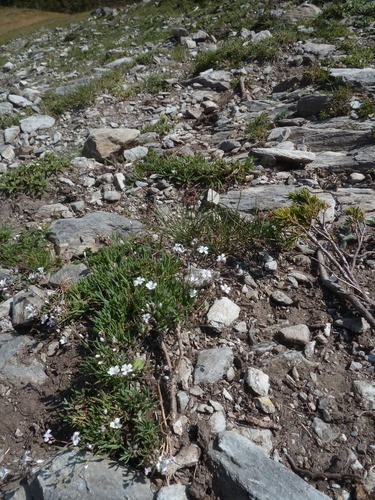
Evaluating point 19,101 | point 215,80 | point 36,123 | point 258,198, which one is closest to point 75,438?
point 258,198

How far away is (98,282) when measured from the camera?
4449 mm

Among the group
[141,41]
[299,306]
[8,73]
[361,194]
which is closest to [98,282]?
[299,306]

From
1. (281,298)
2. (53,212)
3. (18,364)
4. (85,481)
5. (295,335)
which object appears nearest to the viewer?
(85,481)

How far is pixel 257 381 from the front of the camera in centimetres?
370

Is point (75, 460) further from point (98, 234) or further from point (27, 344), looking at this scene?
point (98, 234)

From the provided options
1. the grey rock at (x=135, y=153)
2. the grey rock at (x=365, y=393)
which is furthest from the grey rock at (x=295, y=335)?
the grey rock at (x=135, y=153)

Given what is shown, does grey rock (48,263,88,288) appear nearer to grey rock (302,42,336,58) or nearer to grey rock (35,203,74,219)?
grey rock (35,203,74,219)

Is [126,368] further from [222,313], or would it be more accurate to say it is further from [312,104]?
[312,104]

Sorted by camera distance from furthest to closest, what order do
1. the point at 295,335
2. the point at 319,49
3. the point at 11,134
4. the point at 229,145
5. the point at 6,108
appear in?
the point at 6,108 < the point at 319,49 < the point at 11,134 < the point at 229,145 < the point at 295,335

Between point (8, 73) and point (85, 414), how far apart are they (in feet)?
59.3

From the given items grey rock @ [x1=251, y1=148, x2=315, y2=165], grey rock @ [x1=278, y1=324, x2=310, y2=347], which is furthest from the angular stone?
grey rock @ [x1=278, y1=324, x2=310, y2=347]

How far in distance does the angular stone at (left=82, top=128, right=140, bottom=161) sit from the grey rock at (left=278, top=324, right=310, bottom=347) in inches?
190

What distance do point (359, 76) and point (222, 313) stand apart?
19.7 feet

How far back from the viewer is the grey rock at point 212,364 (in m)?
3.79
